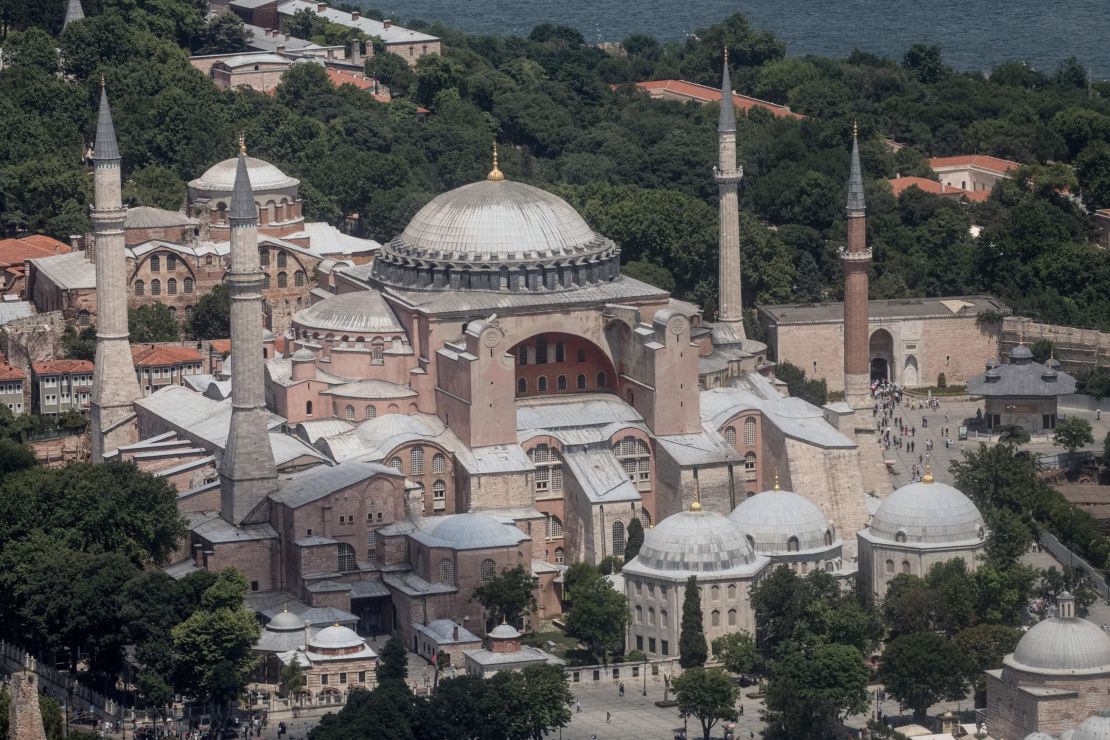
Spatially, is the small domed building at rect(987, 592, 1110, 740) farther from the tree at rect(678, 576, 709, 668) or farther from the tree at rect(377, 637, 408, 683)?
the tree at rect(377, 637, 408, 683)

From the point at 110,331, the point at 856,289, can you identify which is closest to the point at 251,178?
the point at 110,331

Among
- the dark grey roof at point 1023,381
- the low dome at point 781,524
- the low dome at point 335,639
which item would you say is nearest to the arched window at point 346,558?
the low dome at point 335,639

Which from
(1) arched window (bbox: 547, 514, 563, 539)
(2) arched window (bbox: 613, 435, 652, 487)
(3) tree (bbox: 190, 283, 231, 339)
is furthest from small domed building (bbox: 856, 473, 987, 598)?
(3) tree (bbox: 190, 283, 231, 339)

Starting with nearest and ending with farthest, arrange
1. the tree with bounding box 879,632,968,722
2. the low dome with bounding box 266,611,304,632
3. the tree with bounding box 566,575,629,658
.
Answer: the tree with bounding box 879,632,968,722
the low dome with bounding box 266,611,304,632
the tree with bounding box 566,575,629,658

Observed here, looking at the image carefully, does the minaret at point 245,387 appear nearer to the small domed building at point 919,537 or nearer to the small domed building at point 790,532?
the small domed building at point 790,532

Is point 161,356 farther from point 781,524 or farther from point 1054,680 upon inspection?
point 1054,680

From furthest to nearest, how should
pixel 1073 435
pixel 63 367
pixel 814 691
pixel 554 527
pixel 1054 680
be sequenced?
pixel 1073 435, pixel 63 367, pixel 554 527, pixel 814 691, pixel 1054 680
